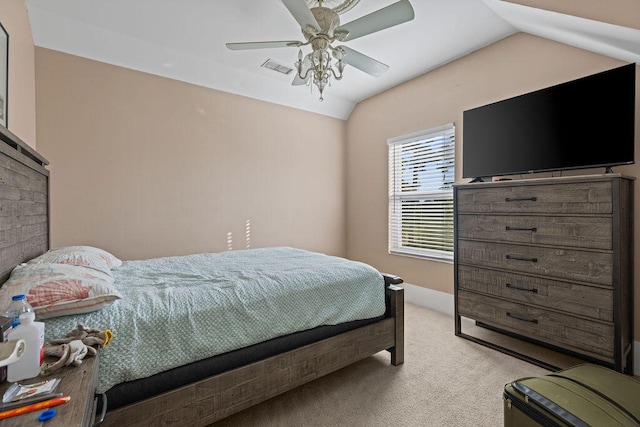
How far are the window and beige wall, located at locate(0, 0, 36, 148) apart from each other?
11.4ft

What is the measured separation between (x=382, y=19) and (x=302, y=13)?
1.58 ft

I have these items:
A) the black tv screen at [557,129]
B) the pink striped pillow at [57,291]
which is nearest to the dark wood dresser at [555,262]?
the black tv screen at [557,129]

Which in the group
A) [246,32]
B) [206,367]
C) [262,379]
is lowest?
[262,379]

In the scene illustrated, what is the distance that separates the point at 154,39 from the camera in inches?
109

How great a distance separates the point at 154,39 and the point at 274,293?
2.66 meters

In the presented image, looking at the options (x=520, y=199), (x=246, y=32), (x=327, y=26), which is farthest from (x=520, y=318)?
(x=246, y=32)

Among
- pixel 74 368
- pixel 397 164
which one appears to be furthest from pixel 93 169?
pixel 397 164

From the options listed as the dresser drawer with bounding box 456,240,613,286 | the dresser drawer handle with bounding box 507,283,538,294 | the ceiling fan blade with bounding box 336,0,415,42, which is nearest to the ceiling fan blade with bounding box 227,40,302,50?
the ceiling fan blade with bounding box 336,0,415,42

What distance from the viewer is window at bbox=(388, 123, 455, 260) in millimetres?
3245

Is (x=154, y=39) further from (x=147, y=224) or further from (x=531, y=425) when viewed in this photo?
(x=531, y=425)

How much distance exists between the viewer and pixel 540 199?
6.98 feet

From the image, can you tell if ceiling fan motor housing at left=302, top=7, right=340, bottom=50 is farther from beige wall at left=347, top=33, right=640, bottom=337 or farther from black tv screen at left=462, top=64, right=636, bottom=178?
beige wall at left=347, top=33, right=640, bottom=337

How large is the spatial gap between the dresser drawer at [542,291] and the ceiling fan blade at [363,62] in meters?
1.79

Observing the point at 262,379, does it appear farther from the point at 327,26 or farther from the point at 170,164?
Answer: the point at 170,164
